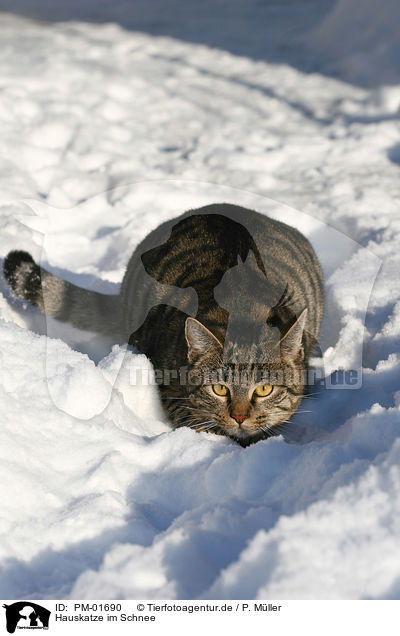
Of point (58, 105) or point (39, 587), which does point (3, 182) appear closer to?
point (58, 105)

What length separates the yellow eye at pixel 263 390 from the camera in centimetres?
194

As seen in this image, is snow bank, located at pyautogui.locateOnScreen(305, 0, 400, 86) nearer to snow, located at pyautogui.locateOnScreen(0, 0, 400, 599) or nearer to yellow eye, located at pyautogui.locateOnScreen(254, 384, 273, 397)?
snow, located at pyautogui.locateOnScreen(0, 0, 400, 599)

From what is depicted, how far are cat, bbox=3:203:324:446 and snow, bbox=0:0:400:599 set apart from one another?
115 millimetres

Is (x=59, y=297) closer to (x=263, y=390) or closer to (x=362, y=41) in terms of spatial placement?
(x=263, y=390)

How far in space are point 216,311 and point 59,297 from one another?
817mm

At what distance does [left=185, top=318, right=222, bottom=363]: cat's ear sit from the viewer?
1.84 metres

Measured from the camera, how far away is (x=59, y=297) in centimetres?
239

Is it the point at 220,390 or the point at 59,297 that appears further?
the point at 59,297

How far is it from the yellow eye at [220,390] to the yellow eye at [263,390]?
11 centimetres
